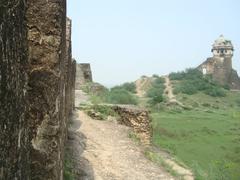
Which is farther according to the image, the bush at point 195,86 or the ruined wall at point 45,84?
the bush at point 195,86

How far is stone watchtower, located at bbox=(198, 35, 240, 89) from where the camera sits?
178ft

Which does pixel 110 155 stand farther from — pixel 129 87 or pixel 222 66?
pixel 222 66

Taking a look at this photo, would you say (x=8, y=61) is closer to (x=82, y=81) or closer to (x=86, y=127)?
(x=86, y=127)

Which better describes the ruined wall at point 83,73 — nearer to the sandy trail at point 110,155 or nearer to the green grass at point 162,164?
the sandy trail at point 110,155

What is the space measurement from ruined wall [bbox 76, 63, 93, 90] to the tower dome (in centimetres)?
3347

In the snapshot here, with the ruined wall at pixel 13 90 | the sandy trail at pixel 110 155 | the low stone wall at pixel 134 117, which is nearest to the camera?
the ruined wall at pixel 13 90

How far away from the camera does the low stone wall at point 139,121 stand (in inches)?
515

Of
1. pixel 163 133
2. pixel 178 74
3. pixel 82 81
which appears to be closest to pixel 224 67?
pixel 178 74

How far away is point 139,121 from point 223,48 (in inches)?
1748

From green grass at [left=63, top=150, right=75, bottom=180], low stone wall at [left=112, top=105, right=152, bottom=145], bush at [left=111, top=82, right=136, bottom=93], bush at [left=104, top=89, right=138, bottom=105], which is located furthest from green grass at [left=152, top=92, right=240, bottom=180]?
bush at [left=111, top=82, right=136, bottom=93]

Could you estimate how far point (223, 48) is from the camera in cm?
5612

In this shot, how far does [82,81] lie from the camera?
21.9 meters

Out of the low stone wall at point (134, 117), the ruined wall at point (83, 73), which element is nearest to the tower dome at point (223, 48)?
the ruined wall at point (83, 73)

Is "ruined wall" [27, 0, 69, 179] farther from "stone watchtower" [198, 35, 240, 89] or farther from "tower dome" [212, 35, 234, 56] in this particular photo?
"tower dome" [212, 35, 234, 56]
